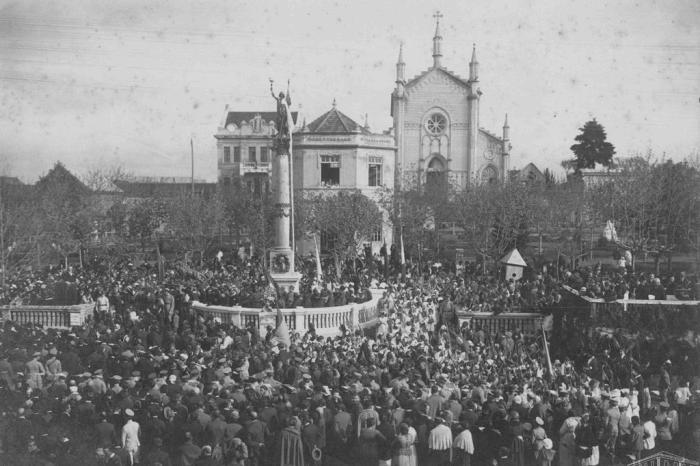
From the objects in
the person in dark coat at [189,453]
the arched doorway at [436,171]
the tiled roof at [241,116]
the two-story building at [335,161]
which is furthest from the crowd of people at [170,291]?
the tiled roof at [241,116]

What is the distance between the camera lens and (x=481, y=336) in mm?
20641

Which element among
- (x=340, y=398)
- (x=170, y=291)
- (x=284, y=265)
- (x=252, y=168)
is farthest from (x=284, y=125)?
(x=252, y=168)

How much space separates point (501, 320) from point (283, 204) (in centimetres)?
888

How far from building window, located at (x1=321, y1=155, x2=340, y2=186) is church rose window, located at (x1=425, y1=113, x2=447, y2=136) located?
11.3m

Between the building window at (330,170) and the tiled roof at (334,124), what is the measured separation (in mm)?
1923

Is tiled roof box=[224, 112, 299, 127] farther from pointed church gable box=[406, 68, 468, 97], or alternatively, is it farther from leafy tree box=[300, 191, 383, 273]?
leafy tree box=[300, 191, 383, 273]

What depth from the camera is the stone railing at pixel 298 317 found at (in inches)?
869

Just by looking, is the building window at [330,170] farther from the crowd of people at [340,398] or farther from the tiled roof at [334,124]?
the crowd of people at [340,398]

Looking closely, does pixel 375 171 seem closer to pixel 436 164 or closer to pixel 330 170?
pixel 330 170

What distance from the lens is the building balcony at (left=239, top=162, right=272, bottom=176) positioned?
67438 millimetres

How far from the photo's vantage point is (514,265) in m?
29.4

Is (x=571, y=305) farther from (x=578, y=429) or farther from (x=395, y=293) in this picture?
(x=578, y=429)

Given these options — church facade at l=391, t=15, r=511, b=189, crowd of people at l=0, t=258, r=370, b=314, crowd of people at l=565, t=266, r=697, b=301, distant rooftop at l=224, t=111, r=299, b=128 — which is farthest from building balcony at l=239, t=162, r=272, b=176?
crowd of people at l=565, t=266, r=697, b=301

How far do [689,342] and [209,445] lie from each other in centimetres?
1214
